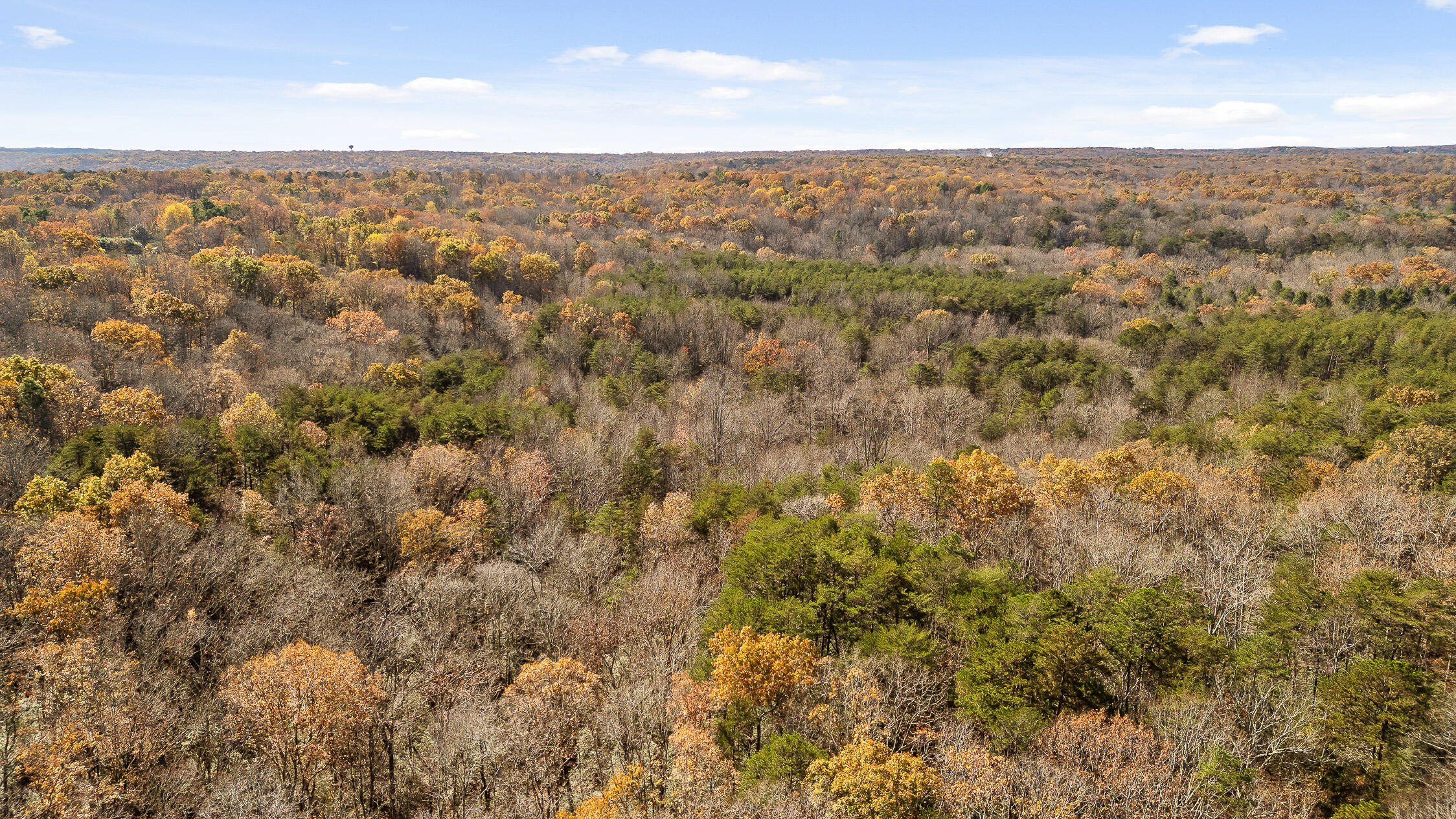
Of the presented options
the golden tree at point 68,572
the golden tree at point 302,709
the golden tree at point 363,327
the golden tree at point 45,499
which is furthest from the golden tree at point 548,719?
the golden tree at point 363,327

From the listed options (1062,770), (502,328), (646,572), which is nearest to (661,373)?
(502,328)

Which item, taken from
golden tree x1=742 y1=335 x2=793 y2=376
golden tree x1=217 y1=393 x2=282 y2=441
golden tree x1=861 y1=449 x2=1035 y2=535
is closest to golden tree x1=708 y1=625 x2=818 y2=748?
golden tree x1=861 y1=449 x2=1035 y2=535

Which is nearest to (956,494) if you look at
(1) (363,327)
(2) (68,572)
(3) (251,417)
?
(2) (68,572)

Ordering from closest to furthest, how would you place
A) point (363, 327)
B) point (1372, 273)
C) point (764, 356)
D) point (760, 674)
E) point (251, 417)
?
point (760, 674), point (251, 417), point (363, 327), point (764, 356), point (1372, 273)

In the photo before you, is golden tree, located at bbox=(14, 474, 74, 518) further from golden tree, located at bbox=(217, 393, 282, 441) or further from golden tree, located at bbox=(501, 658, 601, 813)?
golden tree, located at bbox=(501, 658, 601, 813)

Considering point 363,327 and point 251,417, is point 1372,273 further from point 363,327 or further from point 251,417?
point 251,417

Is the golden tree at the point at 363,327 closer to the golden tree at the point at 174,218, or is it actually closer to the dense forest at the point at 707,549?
the dense forest at the point at 707,549
